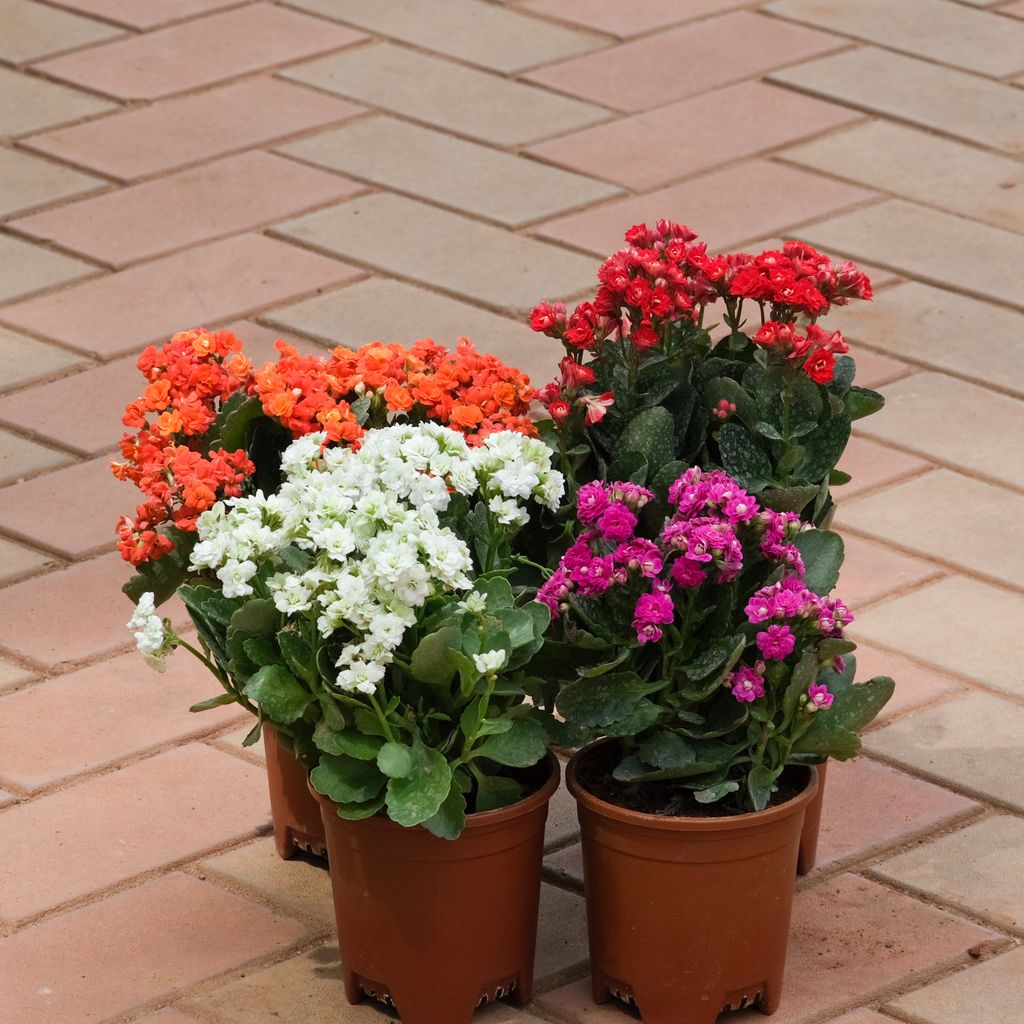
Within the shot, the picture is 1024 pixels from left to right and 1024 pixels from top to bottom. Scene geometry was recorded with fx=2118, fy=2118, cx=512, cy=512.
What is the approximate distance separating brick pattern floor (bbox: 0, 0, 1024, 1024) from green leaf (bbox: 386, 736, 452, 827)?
410 mm

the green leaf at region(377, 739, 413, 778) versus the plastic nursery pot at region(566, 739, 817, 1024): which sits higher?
the green leaf at region(377, 739, 413, 778)

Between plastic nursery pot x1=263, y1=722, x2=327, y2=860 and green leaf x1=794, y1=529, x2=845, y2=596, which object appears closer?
green leaf x1=794, y1=529, x2=845, y2=596

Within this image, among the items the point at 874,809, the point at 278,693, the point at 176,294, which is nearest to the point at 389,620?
the point at 278,693

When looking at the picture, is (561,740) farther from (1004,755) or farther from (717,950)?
(1004,755)

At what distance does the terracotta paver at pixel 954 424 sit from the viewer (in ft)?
13.1

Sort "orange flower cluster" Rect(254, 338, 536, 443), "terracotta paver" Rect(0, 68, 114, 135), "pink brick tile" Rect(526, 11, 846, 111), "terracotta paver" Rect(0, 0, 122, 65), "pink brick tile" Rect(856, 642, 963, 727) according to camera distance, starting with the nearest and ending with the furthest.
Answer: "orange flower cluster" Rect(254, 338, 536, 443), "pink brick tile" Rect(856, 642, 963, 727), "terracotta paver" Rect(0, 68, 114, 135), "pink brick tile" Rect(526, 11, 846, 111), "terracotta paver" Rect(0, 0, 122, 65)

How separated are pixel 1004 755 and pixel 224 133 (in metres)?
2.80

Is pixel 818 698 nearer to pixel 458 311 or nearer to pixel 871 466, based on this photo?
pixel 871 466

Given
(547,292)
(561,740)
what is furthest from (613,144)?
(561,740)

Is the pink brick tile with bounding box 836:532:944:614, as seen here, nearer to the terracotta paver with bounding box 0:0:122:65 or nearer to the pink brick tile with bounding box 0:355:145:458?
the pink brick tile with bounding box 0:355:145:458

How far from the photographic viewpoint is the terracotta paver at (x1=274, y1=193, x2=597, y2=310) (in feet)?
14.9

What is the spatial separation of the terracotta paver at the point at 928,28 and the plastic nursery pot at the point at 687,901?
3.55 metres

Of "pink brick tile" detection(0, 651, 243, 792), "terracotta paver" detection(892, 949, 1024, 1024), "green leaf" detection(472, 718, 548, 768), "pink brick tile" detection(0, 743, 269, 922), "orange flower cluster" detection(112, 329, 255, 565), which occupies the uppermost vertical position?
"orange flower cluster" detection(112, 329, 255, 565)

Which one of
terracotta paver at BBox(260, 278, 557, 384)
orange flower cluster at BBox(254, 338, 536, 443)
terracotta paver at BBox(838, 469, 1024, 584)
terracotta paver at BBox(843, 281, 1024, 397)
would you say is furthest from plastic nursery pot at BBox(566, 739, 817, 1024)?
terracotta paver at BBox(843, 281, 1024, 397)
